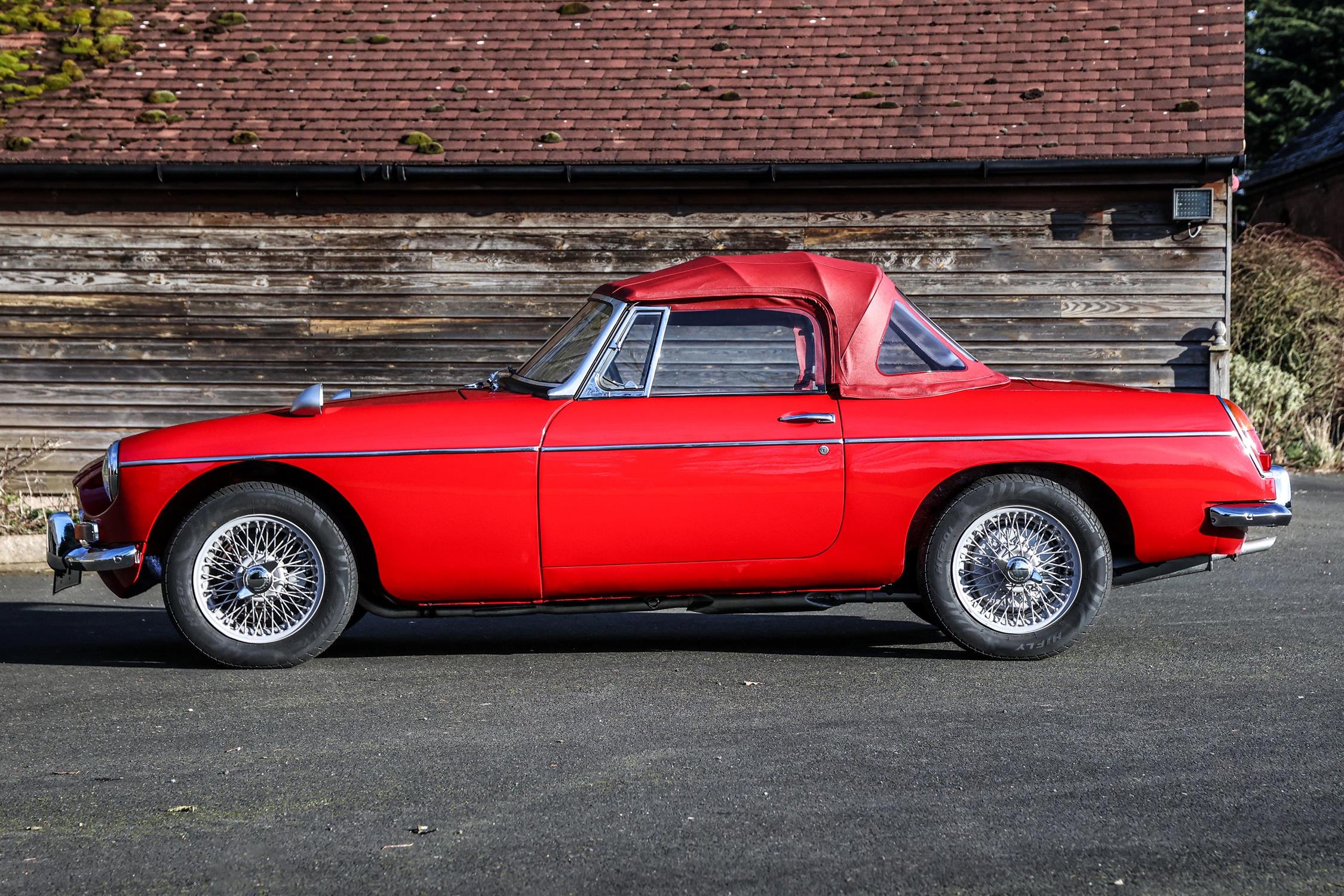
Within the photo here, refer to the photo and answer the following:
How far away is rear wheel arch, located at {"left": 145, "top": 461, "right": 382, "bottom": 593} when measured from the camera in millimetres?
5555

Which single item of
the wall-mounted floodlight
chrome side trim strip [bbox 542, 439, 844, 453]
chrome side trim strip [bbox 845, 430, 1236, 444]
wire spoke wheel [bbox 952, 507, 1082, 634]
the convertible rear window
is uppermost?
the wall-mounted floodlight

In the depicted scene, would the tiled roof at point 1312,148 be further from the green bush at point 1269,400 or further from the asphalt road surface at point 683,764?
the asphalt road surface at point 683,764

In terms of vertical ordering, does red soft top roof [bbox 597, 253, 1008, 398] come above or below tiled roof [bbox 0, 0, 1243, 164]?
below

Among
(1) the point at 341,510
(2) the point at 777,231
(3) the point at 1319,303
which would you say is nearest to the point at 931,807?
(1) the point at 341,510

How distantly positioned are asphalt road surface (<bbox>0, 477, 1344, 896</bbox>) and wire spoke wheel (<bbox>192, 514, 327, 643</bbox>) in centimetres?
21

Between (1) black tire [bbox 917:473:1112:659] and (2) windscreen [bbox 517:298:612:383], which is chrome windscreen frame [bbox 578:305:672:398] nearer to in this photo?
(2) windscreen [bbox 517:298:612:383]

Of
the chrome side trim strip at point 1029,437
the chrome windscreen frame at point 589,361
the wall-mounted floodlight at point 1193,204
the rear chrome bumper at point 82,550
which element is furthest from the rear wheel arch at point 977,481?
the wall-mounted floodlight at point 1193,204

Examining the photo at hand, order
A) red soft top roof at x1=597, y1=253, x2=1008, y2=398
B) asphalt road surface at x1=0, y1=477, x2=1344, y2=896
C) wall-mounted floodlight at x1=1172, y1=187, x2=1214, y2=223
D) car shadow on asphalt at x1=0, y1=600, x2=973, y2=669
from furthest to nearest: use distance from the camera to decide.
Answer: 1. wall-mounted floodlight at x1=1172, y1=187, x2=1214, y2=223
2. car shadow on asphalt at x1=0, y1=600, x2=973, y2=669
3. red soft top roof at x1=597, y1=253, x2=1008, y2=398
4. asphalt road surface at x1=0, y1=477, x2=1344, y2=896

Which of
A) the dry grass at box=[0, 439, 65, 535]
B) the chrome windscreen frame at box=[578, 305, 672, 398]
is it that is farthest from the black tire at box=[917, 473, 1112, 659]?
the dry grass at box=[0, 439, 65, 535]

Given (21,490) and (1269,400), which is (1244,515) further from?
(21,490)

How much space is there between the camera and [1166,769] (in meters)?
4.03

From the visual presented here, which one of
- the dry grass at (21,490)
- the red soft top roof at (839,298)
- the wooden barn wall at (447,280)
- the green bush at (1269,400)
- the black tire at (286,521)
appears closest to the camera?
the black tire at (286,521)

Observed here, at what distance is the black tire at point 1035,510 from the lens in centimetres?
550

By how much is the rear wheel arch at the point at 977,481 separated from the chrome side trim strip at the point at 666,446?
0.52 meters
